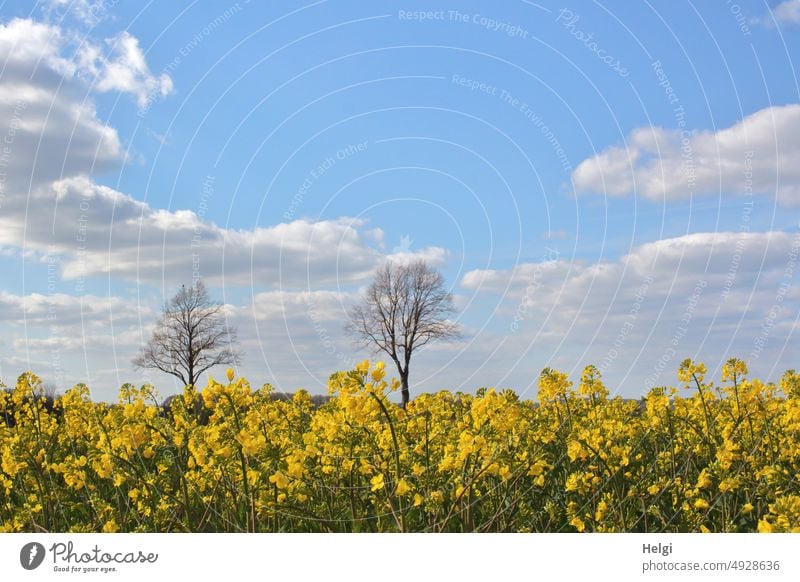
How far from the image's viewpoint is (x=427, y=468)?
505 centimetres

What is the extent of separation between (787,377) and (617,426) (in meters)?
1.56

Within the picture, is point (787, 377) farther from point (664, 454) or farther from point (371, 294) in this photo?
point (371, 294)

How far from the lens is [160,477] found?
6.29 metres

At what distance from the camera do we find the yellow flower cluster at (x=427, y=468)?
4.80 m

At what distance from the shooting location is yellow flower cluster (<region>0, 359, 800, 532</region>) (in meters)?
4.80
